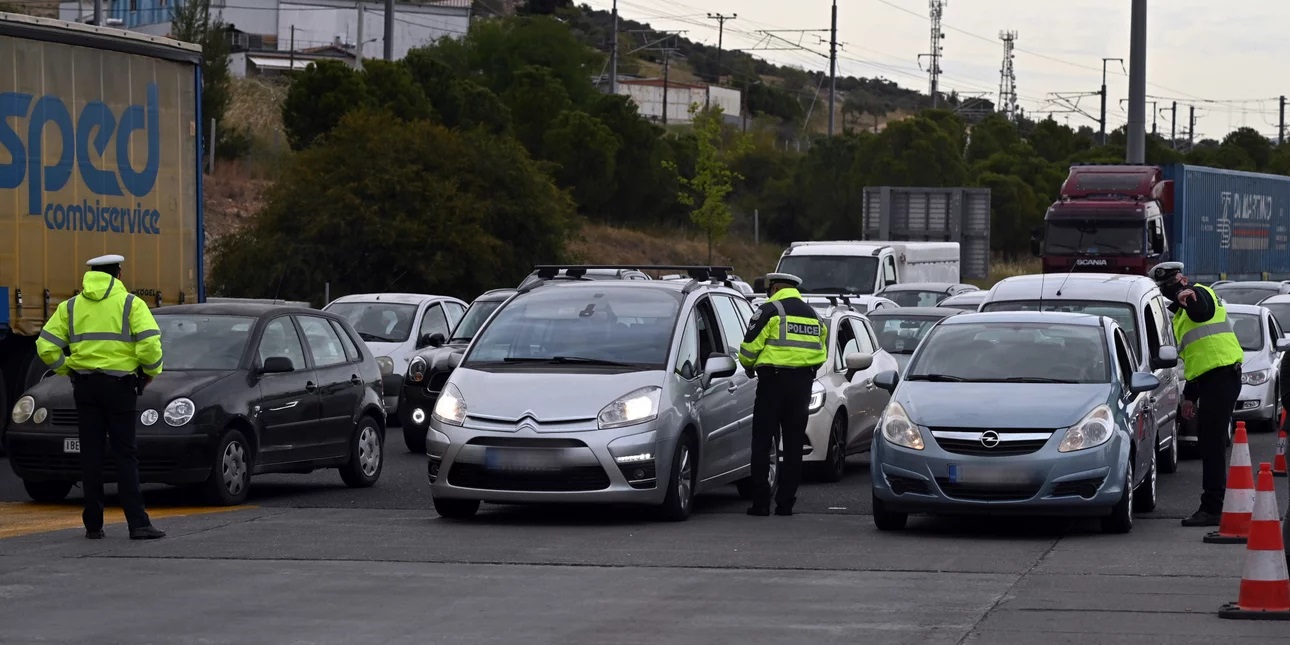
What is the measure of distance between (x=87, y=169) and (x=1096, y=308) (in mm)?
10156

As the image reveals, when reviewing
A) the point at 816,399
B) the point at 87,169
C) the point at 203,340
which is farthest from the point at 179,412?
the point at 87,169

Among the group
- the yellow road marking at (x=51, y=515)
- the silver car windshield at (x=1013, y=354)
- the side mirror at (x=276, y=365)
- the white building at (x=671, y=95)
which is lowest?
the yellow road marking at (x=51, y=515)

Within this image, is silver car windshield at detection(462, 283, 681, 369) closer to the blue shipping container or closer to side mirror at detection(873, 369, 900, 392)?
side mirror at detection(873, 369, 900, 392)

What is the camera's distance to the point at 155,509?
45.3 feet

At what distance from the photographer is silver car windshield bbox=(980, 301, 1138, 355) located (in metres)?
16.0

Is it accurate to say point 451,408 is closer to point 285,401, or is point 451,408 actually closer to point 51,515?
point 285,401

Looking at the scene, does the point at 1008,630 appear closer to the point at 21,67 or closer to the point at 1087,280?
the point at 1087,280

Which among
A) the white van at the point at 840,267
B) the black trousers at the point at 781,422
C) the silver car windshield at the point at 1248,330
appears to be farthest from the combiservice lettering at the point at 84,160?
the white van at the point at 840,267

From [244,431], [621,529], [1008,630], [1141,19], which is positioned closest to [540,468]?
[621,529]

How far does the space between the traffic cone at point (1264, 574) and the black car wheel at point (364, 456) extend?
851 cm

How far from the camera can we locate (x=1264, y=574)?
848 centimetres

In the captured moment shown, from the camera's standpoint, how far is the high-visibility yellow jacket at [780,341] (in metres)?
13.3

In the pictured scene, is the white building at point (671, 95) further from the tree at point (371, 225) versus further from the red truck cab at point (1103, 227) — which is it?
the tree at point (371, 225)

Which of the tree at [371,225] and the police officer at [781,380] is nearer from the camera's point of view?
the police officer at [781,380]
